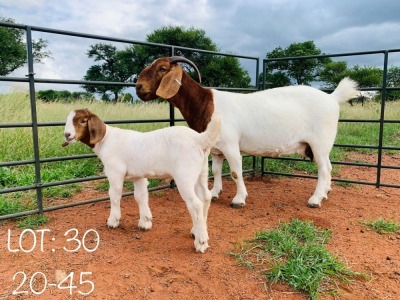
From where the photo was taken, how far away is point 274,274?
2512 millimetres

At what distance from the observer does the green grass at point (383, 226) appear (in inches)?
137

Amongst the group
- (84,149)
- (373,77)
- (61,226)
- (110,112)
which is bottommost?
(61,226)

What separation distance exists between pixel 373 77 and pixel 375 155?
20.9m

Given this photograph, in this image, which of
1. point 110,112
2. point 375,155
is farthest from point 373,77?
point 110,112

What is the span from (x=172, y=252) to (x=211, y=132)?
3.40ft

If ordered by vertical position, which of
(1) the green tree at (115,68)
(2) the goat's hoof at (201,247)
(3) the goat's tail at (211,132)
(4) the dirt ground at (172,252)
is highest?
(1) the green tree at (115,68)

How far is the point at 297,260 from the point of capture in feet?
8.63

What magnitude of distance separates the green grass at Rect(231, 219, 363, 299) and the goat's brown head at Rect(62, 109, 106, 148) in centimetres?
156

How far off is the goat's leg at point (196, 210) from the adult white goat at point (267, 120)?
1.37m

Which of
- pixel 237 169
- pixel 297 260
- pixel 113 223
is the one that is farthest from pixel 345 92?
pixel 113 223

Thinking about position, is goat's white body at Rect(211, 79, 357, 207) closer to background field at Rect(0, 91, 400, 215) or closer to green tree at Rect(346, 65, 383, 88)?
background field at Rect(0, 91, 400, 215)

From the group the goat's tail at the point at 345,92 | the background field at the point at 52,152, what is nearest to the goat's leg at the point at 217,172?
the background field at the point at 52,152

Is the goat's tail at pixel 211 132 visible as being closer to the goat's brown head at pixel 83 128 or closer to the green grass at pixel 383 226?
the goat's brown head at pixel 83 128

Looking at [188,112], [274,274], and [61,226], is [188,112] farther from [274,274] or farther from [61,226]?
[274,274]
